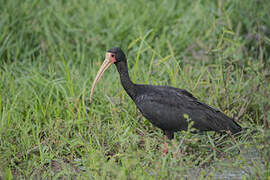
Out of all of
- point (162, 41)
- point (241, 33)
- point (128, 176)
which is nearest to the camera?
point (128, 176)

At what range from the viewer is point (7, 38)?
23.0 feet

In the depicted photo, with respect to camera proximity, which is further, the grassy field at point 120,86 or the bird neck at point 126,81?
the bird neck at point 126,81

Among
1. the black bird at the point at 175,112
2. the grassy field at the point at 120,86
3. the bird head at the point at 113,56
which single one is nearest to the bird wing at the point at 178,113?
the black bird at the point at 175,112

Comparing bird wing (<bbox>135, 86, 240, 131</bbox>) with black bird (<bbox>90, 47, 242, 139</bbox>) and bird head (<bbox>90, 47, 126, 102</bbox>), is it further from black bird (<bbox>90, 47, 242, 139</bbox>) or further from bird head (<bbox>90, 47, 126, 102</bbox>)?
bird head (<bbox>90, 47, 126, 102</bbox>)

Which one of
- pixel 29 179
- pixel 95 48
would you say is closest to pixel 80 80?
pixel 95 48

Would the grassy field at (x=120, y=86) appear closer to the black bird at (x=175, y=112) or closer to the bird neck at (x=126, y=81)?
the black bird at (x=175, y=112)

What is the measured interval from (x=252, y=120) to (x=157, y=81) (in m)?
1.33

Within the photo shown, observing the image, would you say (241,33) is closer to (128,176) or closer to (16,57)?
(16,57)

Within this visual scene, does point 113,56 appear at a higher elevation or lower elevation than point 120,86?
higher

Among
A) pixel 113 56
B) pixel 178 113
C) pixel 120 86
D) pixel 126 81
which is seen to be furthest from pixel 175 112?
pixel 120 86

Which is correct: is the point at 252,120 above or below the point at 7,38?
below

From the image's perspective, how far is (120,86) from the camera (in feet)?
19.2

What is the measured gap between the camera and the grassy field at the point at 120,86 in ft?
14.0

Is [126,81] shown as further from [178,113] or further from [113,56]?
[178,113]
